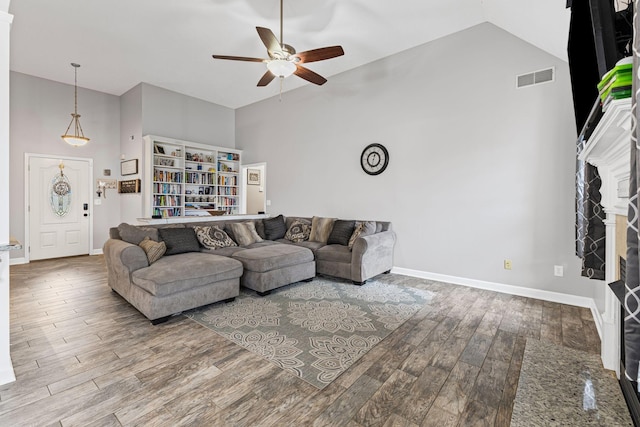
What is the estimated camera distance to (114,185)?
6.57m

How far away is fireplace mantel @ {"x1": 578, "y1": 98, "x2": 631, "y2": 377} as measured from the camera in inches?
45.4

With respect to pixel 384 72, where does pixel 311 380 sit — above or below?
below

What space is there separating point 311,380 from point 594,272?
230cm

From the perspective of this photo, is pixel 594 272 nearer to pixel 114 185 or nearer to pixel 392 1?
pixel 392 1

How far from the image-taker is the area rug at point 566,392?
162 cm

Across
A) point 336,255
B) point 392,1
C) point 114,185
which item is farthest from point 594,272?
point 114,185

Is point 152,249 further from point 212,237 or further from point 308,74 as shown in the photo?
point 308,74

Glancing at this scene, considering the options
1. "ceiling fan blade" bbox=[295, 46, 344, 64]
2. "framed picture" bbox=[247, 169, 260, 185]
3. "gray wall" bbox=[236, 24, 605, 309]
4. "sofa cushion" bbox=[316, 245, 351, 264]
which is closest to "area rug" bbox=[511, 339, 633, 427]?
"gray wall" bbox=[236, 24, 605, 309]

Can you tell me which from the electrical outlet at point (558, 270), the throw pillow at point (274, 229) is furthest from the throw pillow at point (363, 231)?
the electrical outlet at point (558, 270)

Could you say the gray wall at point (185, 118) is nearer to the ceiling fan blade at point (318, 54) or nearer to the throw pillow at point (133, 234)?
the throw pillow at point (133, 234)

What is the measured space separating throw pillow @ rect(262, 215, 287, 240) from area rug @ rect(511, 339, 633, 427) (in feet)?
12.5

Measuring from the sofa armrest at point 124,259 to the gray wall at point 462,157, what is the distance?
10.6 feet

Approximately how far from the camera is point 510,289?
147 inches

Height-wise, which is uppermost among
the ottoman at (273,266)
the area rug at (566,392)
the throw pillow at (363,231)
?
the throw pillow at (363,231)
